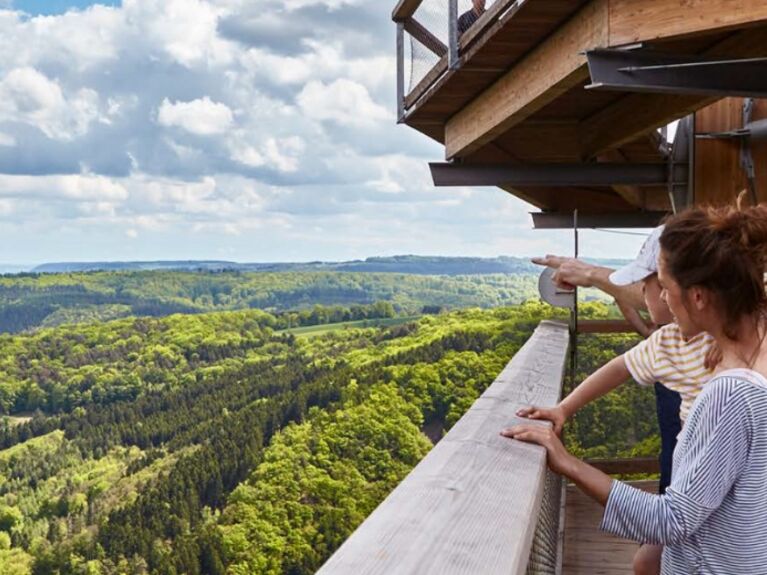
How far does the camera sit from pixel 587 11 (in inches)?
126

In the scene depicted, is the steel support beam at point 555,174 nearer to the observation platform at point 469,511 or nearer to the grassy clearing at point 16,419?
the observation platform at point 469,511

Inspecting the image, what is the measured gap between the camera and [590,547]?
303 centimetres

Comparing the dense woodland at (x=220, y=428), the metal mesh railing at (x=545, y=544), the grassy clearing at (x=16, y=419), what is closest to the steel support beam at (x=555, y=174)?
the dense woodland at (x=220, y=428)

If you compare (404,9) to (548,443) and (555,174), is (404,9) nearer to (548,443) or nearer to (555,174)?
(555,174)

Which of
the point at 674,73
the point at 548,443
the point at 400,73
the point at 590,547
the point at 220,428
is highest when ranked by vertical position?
the point at 400,73

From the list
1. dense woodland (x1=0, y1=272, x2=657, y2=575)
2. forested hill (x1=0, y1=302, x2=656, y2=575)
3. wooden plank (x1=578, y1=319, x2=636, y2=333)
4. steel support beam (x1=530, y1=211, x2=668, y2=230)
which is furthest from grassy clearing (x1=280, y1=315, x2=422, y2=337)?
wooden plank (x1=578, y1=319, x2=636, y2=333)

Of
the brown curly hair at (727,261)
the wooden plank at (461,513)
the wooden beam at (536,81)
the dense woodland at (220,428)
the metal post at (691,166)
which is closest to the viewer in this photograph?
the wooden plank at (461,513)

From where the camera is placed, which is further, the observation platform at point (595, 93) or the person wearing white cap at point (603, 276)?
the observation platform at point (595, 93)

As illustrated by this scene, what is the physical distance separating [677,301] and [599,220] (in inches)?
291

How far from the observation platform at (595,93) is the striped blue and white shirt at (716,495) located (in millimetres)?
1621

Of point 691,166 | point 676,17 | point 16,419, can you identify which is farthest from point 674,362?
point 16,419

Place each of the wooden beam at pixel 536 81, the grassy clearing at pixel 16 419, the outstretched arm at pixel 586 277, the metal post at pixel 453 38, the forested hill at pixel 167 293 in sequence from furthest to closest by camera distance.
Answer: the forested hill at pixel 167 293
the grassy clearing at pixel 16 419
the metal post at pixel 453 38
the wooden beam at pixel 536 81
the outstretched arm at pixel 586 277

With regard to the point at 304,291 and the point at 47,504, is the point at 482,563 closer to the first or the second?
the point at 47,504

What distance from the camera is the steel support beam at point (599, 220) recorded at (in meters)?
8.49
